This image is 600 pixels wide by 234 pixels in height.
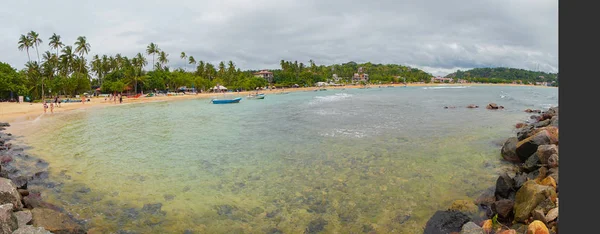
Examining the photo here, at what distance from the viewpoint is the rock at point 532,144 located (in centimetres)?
1160

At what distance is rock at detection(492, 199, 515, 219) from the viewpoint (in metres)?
7.36

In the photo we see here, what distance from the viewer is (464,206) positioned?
8391 millimetres

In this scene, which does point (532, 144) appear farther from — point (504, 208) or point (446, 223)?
point (446, 223)

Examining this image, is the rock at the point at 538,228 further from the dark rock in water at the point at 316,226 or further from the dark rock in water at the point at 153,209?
the dark rock in water at the point at 153,209

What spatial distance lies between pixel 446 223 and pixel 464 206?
1.62 meters

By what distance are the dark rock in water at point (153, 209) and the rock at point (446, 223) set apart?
713 centimetres

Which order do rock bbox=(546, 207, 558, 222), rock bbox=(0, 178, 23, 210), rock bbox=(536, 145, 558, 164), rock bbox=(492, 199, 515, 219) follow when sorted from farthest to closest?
rock bbox=(536, 145, 558, 164) → rock bbox=(492, 199, 515, 219) → rock bbox=(0, 178, 23, 210) → rock bbox=(546, 207, 558, 222)

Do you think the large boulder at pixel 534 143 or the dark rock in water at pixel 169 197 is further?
the large boulder at pixel 534 143

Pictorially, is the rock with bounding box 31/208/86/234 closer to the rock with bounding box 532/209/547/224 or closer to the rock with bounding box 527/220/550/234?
the rock with bounding box 527/220/550/234

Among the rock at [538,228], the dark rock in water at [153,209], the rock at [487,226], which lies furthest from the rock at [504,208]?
the dark rock in water at [153,209]

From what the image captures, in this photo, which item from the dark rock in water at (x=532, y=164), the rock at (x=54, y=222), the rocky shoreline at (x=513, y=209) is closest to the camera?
the rocky shoreline at (x=513, y=209)

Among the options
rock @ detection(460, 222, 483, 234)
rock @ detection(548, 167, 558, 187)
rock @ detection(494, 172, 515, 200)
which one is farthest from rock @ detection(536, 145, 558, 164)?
rock @ detection(460, 222, 483, 234)

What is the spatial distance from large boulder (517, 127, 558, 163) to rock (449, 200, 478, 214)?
5.47m

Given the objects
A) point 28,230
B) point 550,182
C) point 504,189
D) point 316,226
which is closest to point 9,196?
Result: point 28,230
